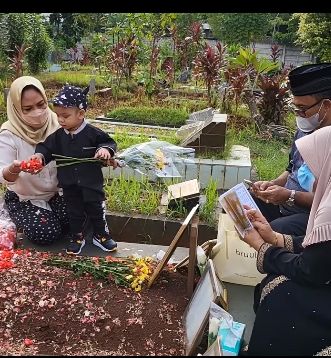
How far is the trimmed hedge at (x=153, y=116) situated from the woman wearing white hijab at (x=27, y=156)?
359cm

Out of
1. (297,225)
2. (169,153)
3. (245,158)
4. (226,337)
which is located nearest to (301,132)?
(297,225)

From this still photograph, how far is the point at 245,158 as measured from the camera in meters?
5.26

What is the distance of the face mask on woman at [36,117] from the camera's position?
3.34 m

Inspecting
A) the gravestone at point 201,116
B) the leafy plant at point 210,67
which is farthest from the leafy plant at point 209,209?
the leafy plant at point 210,67

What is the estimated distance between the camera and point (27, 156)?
3.43 meters

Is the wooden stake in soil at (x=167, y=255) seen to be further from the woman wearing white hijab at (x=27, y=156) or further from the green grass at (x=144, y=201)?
the green grass at (x=144, y=201)

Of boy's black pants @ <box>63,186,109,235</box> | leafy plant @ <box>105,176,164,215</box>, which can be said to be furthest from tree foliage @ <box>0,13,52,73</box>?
boy's black pants @ <box>63,186,109,235</box>

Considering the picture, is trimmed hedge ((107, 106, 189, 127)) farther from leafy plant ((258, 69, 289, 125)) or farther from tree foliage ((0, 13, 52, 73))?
tree foliage ((0, 13, 52, 73))

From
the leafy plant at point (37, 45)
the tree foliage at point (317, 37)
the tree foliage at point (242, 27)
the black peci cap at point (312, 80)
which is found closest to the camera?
the black peci cap at point (312, 80)

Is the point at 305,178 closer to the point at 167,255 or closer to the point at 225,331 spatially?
the point at 167,255

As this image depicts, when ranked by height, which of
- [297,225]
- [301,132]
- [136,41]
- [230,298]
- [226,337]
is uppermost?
[136,41]

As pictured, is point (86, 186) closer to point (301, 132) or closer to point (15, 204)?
point (15, 204)

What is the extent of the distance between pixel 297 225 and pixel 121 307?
3.76 ft

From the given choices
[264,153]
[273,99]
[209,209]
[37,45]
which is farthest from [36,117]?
[37,45]
